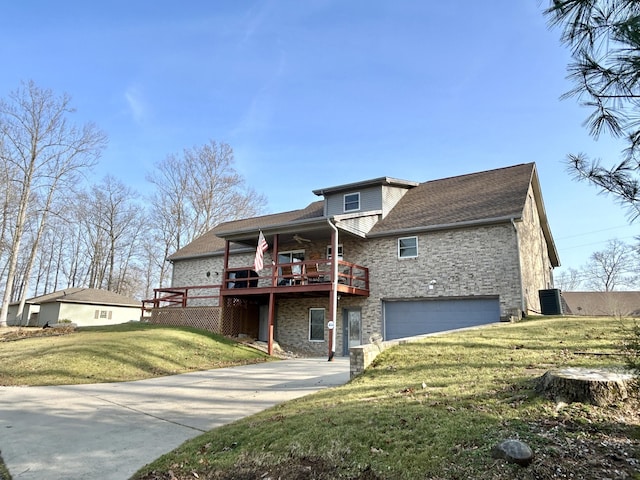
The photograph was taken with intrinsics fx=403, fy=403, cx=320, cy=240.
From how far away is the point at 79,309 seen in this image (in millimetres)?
27859

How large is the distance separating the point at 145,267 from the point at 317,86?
110 ft

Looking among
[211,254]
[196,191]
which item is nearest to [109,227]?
[196,191]

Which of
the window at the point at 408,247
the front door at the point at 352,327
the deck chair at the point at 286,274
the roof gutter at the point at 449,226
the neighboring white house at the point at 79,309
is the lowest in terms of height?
the front door at the point at 352,327

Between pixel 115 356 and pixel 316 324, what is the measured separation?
8.38 m

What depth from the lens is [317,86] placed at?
16.0 m

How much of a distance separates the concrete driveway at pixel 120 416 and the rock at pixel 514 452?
3.66 metres

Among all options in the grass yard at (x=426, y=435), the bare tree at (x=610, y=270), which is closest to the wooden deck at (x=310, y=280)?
the grass yard at (x=426, y=435)

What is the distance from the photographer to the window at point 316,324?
1778 centimetres

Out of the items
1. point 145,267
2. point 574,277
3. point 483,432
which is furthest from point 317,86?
point 574,277

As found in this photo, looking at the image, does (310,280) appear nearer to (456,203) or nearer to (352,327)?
(352,327)

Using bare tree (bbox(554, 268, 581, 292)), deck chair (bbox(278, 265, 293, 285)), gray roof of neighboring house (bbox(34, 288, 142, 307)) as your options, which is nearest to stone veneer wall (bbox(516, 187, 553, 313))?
deck chair (bbox(278, 265, 293, 285))

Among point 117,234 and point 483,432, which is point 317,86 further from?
point 117,234

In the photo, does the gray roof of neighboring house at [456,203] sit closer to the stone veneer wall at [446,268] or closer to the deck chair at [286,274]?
the stone veneer wall at [446,268]

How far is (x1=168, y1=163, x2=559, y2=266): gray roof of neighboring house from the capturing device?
15102 mm
